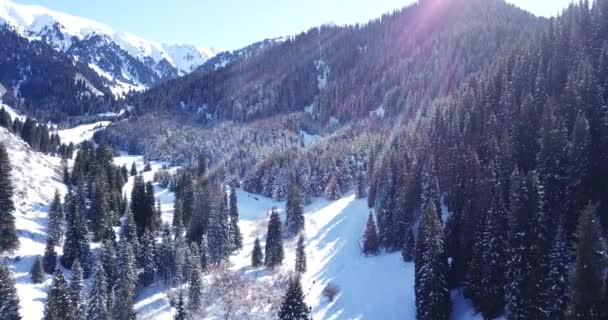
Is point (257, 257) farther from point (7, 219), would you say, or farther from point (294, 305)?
point (294, 305)

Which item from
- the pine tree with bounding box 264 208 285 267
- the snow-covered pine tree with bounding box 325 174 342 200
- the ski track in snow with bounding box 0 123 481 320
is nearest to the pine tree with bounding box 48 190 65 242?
the ski track in snow with bounding box 0 123 481 320

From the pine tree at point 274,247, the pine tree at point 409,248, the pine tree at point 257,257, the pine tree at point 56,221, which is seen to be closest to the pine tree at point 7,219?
the pine tree at point 56,221

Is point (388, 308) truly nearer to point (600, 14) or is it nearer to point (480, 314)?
point (480, 314)

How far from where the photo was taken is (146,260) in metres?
92.8

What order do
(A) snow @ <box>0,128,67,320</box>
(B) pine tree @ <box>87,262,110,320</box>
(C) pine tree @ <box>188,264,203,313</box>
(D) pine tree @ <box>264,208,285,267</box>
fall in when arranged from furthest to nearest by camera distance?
1. (D) pine tree @ <box>264,208,285,267</box>
2. (C) pine tree @ <box>188,264,203,313</box>
3. (A) snow @ <box>0,128,67,320</box>
4. (B) pine tree @ <box>87,262,110,320</box>

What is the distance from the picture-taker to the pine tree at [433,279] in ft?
233

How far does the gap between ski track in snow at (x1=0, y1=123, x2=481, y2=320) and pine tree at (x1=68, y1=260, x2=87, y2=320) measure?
7.78m

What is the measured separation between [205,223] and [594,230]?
84.6 meters

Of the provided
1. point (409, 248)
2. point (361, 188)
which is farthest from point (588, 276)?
point (361, 188)

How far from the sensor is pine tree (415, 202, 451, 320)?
71.0 metres

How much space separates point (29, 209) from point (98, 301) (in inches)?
1396

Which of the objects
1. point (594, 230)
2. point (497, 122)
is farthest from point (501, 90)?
point (594, 230)

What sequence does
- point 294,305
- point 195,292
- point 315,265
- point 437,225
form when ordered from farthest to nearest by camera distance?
point 315,265
point 195,292
point 437,225
point 294,305

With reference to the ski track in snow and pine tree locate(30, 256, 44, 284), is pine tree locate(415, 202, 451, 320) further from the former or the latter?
pine tree locate(30, 256, 44, 284)
